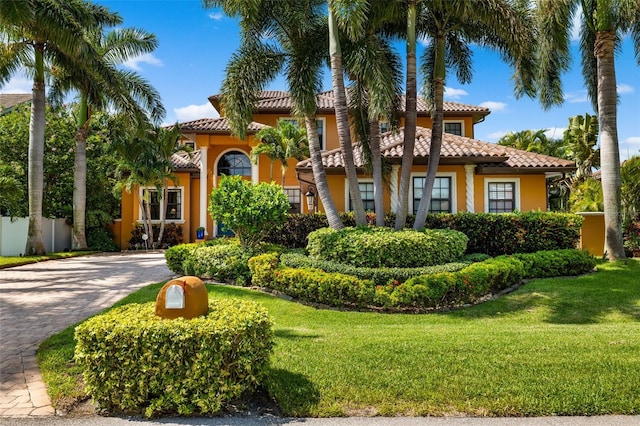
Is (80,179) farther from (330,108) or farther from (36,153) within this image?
(330,108)

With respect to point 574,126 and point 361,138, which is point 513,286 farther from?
point 574,126

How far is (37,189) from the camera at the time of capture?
17.2 meters

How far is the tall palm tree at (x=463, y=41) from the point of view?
11117 mm

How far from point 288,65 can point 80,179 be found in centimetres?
1371

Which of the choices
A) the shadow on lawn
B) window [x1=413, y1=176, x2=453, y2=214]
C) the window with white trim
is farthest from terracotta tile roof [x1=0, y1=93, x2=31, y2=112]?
the shadow on lawn

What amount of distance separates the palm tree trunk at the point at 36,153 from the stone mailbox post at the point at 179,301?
53.5ft

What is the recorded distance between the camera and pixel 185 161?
2441 centimetres

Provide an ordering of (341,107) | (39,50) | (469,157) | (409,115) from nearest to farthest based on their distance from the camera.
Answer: (341,107) < (409,115) < (469,157) < (39,50)

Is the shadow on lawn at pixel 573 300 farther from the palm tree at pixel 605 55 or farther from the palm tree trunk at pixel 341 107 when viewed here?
the palm tree trunk at pixel 341 107

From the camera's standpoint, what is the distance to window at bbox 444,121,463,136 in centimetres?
2502

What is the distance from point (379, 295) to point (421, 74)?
9.18 meters

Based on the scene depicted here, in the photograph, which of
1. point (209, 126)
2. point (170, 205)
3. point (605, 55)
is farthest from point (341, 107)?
point (170, 205)

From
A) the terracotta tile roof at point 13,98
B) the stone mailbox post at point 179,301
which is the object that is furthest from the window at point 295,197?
the terracotta tile roof at point 13,98

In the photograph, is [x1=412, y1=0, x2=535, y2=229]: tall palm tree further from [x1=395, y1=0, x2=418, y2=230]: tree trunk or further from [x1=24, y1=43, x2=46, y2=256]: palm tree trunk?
[x1=24, y1=43, x2=46, y2=256]: palm tree trunk
